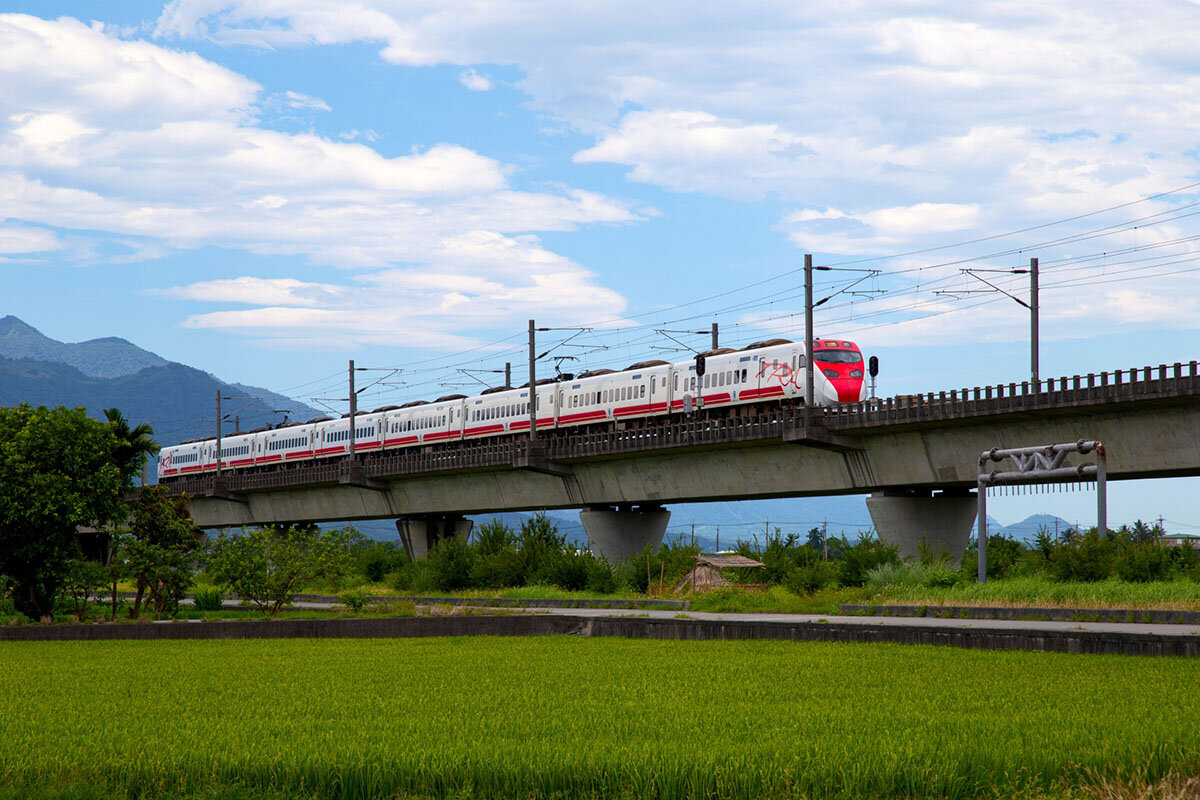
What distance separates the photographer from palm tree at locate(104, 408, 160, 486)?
37.7 m

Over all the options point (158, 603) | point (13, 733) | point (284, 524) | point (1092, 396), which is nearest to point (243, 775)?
point (13, 733)

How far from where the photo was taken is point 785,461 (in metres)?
49.8

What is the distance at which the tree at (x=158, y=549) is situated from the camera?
37.1 meters

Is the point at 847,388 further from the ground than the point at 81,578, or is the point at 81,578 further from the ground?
the point at 847,388

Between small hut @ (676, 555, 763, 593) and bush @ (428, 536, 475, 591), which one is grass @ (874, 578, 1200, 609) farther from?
bush @ (428, 536, 475, 591)

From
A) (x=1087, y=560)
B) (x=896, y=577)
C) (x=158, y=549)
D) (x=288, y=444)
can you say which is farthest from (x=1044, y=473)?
(x=288, y=444)

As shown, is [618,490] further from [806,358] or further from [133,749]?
[133,749]

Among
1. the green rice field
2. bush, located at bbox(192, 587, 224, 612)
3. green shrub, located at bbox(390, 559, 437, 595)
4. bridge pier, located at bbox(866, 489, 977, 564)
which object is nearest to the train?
bridge pier, located at bbox(866, 489, 977, 564)

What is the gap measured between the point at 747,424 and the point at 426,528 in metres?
28.9

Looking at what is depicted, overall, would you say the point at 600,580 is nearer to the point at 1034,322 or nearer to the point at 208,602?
the point at 208,602

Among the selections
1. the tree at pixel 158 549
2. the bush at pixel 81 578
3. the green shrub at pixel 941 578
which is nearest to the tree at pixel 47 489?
the bush at pixel 81 578

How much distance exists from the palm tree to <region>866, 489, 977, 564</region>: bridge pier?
24.9 m

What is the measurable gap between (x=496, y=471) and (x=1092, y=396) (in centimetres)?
3310

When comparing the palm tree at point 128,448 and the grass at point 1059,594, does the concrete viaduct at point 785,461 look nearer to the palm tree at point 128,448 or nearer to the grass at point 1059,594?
the grass at point 1059,594
